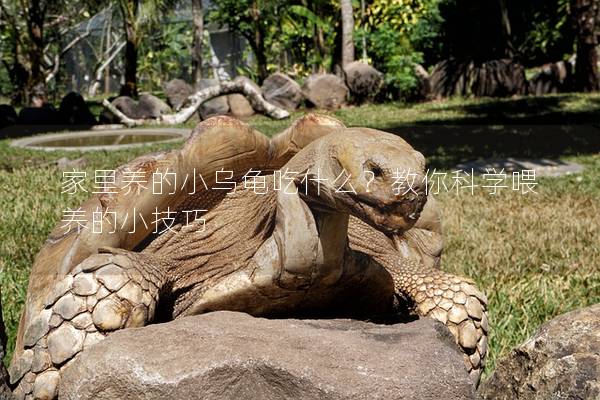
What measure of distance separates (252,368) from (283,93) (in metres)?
10.2

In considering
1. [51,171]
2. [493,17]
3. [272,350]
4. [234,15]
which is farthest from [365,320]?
[234,15]

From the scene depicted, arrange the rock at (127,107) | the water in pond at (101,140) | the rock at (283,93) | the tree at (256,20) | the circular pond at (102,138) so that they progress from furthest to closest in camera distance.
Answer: the tree at (256,20)
the rock at (283,93)
the rock at (127,107)
the water in pond at (101,140)
the circular pond at (102,138)

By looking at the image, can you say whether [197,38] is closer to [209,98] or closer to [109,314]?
[209,98]

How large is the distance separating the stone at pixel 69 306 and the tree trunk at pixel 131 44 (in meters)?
11.9

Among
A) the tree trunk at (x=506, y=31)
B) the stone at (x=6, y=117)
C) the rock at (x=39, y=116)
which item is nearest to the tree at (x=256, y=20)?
the rock at (x=39, y=116)

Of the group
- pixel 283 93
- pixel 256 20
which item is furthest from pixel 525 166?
pixel 256 20

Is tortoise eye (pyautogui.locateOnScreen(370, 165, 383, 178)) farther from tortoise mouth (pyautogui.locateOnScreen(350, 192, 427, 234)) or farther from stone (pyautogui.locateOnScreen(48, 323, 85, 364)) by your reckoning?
stone (pyautogui.locateOnScreen(48, 323, 85, 364))

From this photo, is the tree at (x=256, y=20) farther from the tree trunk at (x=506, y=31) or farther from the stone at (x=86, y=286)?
the stone at (x=86, y=286)

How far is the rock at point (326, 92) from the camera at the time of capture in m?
11.1

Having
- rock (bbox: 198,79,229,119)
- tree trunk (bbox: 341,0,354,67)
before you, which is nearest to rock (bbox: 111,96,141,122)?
rock (bbox: 198,79,229,119)

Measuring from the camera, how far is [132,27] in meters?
12.5

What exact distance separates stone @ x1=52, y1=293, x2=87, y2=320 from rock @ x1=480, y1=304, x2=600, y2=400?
75cm

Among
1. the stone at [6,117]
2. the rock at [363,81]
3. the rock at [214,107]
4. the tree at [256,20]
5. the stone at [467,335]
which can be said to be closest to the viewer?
the stone at [467,335]

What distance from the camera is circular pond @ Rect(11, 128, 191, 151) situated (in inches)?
303
